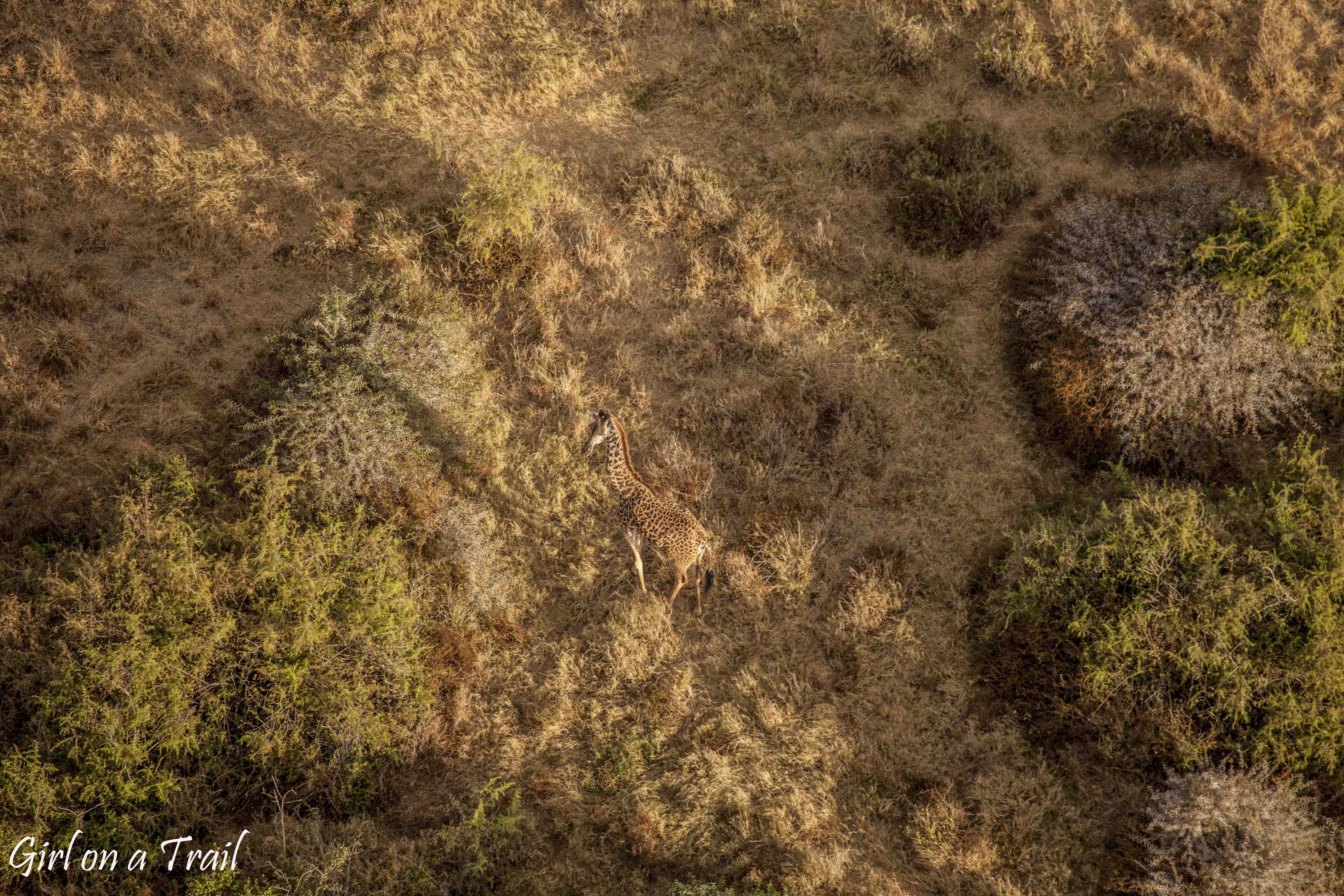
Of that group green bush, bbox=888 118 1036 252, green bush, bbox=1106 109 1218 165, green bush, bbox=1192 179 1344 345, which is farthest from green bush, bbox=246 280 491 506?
green bush, bbox=1106 109 1218 165

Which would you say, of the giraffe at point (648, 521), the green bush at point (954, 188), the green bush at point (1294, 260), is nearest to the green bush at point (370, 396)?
the giraffe at point (648, 521)

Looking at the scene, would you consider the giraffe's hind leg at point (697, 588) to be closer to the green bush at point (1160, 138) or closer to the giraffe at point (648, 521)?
the giraffe at point (648, 521)

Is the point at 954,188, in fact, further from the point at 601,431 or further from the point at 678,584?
the point at 678,584

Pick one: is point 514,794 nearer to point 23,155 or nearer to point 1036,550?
point 1036,550

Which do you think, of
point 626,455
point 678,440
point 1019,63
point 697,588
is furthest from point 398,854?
point 1019,63

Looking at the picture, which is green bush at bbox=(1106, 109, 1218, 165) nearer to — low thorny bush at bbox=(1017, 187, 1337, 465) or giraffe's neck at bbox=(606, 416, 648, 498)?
low thorny bush at bbox=(1017, 187, 1337, 465)
